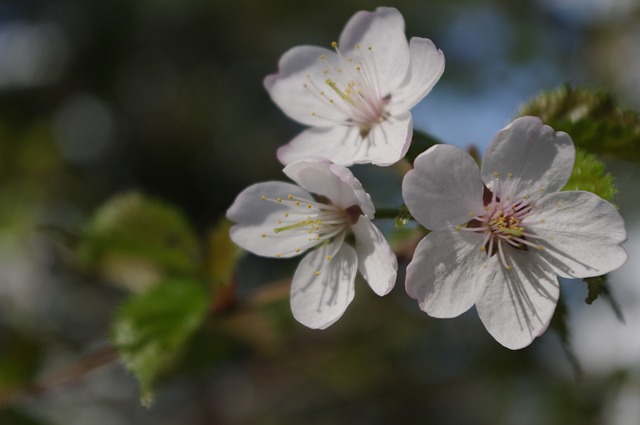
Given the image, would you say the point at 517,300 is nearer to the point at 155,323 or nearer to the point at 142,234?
the point at 155,323

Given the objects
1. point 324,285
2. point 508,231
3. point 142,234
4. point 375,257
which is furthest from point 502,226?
point 142,234

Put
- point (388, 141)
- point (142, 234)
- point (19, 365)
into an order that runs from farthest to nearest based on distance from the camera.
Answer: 1. point (19, 365)
2. point (142, 234)
3. point (388, 141)

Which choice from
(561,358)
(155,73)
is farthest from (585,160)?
(155,73)

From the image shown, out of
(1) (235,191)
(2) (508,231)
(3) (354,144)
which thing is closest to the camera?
(2) (508,231)

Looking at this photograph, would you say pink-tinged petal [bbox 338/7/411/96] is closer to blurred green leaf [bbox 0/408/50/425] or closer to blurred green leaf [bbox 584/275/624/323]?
blurred green leaf [bbox 584/275/624/323]

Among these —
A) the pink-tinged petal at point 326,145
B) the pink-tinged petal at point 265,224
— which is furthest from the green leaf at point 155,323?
the pink-tinged petal at point 326,145

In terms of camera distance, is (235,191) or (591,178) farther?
(235,191)

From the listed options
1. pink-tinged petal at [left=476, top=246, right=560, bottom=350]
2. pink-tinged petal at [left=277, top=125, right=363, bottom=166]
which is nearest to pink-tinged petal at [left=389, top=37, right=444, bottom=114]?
pink-tinged petal at [left=277, top=125, right=363, bottom=166]

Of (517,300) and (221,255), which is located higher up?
(517,300)
